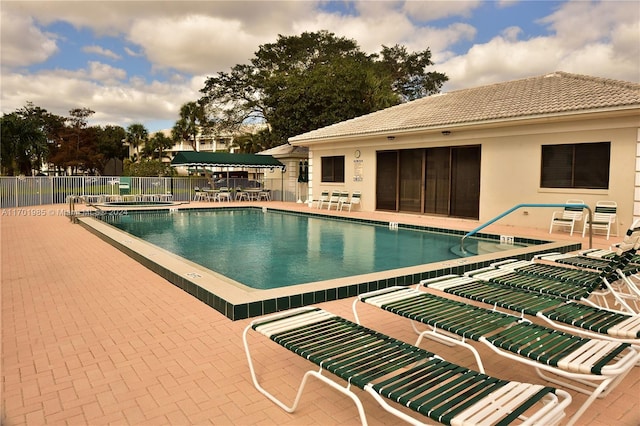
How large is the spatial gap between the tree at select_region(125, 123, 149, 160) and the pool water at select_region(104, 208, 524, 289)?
49016 mm

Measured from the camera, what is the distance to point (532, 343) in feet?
8.77

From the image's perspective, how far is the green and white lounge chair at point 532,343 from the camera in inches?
90.6

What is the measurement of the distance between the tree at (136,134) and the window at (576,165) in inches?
2271

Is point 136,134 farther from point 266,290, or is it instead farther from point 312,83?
point 266,290

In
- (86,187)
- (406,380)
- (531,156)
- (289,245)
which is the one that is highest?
(531,156)

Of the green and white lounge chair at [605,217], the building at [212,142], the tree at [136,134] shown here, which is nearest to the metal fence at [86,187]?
the building at [212,142]

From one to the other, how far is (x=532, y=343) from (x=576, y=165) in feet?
35.0

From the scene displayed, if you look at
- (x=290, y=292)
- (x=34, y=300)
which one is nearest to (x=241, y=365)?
(x=290, y=292)

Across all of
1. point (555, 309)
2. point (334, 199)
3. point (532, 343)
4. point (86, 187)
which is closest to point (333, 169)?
point (334, 199)

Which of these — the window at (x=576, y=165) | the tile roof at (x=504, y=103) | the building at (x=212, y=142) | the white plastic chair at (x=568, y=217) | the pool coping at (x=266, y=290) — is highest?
the building at (x=212, y=142)

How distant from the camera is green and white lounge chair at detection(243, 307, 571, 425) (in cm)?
194

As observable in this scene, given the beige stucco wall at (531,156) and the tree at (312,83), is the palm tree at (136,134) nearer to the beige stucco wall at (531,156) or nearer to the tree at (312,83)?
the tree at (312,83)

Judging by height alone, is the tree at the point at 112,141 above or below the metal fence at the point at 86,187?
above

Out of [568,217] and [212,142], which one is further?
[212,142]
